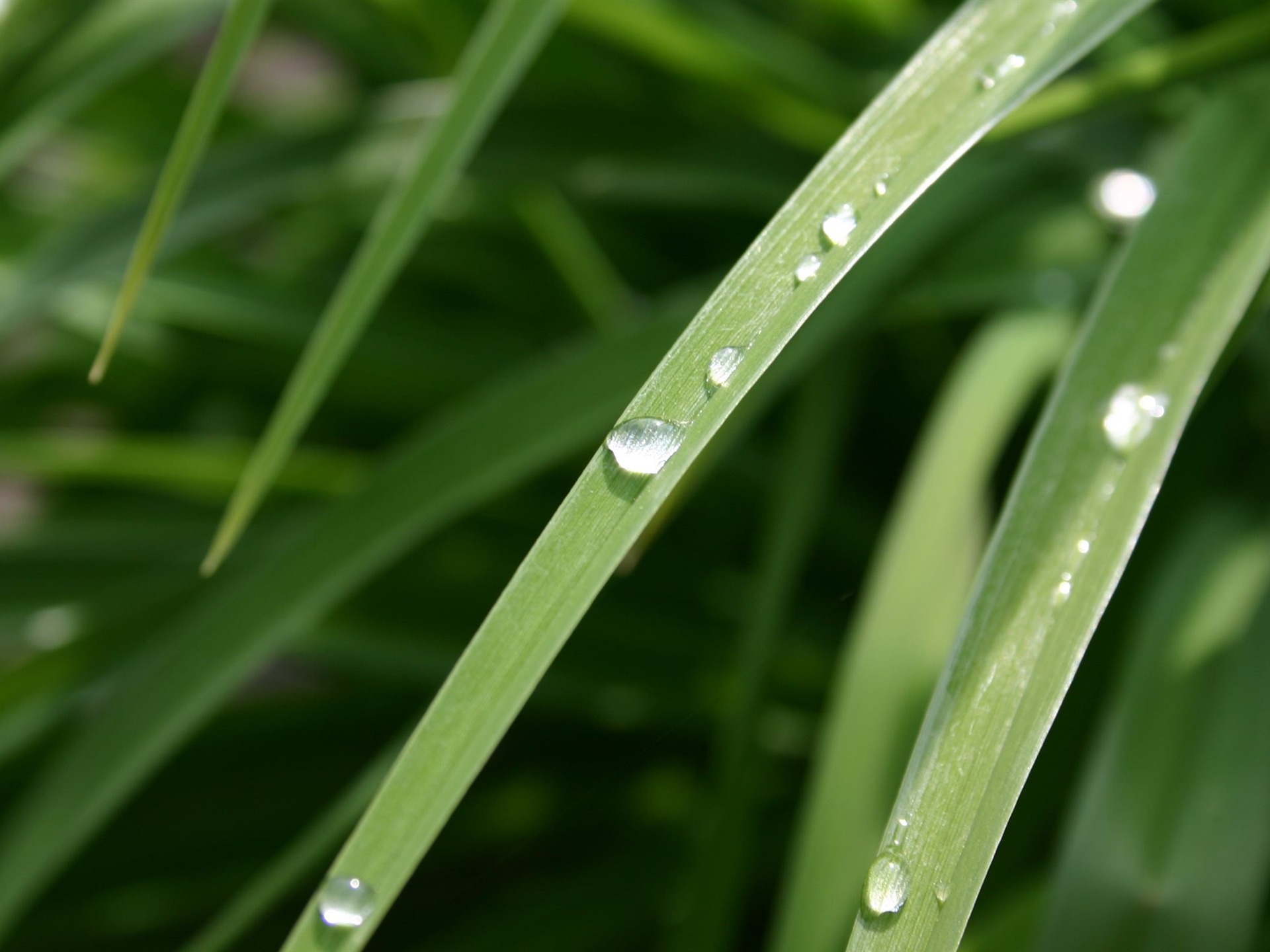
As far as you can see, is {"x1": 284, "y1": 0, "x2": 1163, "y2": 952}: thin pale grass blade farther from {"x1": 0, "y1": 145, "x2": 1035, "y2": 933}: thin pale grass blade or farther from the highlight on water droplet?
the highlight on water droplet

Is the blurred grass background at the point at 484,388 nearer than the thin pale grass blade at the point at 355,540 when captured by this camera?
No

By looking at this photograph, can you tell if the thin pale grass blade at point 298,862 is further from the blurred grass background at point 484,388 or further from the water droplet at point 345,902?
the water droplet at point 345,902

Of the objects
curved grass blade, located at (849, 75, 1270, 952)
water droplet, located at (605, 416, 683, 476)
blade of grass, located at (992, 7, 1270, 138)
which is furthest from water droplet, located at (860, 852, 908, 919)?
blade of grass, located at (992, 7, 1270, 138)

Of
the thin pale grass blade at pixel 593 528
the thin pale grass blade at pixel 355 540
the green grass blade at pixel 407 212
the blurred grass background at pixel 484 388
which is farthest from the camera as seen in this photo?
the blurred grass background at pixel 484 388

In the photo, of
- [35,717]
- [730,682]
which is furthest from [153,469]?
[730,682]

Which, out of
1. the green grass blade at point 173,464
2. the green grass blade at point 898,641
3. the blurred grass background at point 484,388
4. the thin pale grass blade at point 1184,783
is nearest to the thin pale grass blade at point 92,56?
the blurred grass background at point 484,388

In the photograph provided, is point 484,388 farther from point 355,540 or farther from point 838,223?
point 838,223

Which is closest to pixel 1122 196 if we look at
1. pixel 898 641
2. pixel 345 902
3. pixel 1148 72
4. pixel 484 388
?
pixel 1148 72
